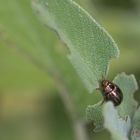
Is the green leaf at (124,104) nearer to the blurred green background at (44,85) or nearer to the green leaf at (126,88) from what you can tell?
the green leaf at (126,88)

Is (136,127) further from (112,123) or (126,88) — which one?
(112,123)

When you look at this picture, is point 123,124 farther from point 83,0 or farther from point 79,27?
point 83,0

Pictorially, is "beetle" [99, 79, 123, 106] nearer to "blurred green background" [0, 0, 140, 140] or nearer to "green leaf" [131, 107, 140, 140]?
"green leaf" [131, 107, 140, 140]

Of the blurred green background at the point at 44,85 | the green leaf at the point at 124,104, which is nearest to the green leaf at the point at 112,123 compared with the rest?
the green leaf at the point at 124,104

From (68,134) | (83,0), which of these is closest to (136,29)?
(83,0)

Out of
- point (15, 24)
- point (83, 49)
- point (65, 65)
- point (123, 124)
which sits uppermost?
point (15, 24)
